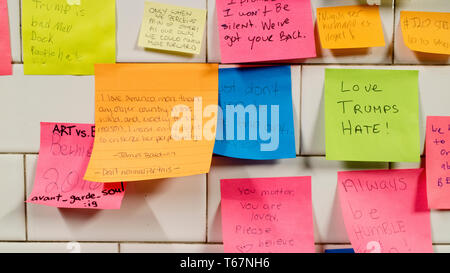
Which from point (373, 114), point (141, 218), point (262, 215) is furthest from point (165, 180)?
point (373, 114)

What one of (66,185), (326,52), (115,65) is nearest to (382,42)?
(326,52)

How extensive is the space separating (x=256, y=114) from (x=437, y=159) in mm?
362

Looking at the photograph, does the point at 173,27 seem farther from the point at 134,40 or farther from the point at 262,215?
the point at 262,215

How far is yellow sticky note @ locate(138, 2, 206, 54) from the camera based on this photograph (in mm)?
656

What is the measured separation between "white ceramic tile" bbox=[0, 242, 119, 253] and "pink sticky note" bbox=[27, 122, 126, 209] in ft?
0.28

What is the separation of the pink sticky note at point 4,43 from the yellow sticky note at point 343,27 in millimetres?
596

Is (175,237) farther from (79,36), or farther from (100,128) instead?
(79,36)

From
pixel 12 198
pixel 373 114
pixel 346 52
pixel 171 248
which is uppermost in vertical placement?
pixel 346 52

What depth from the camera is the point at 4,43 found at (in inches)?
26.3

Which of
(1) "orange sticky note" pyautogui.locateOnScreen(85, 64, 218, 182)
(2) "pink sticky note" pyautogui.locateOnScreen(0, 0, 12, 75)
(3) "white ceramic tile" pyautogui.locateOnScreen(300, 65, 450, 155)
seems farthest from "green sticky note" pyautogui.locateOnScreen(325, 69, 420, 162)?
(2) "pink sticky note" pyautogui.locateOnScreen(0, 0, 12, 75)

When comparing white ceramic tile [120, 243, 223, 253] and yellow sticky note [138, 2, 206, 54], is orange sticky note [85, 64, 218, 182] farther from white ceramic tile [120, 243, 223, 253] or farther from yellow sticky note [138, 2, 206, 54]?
white ceramic tile [120, 243, 223, 253]

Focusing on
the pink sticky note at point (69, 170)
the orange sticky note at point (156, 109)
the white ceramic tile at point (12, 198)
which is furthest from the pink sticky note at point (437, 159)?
the white ceramic tile at point (12, 198)

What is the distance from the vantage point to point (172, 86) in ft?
2.18
